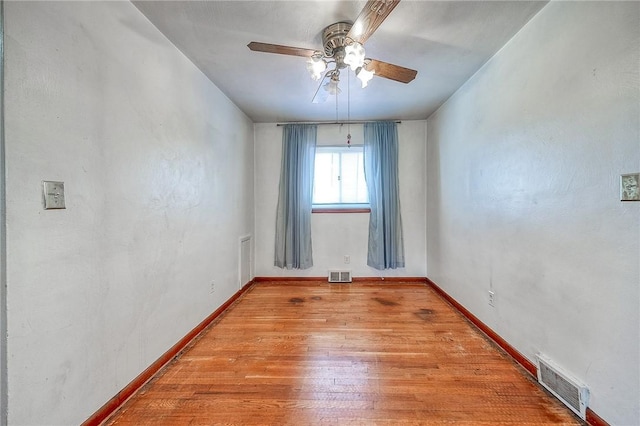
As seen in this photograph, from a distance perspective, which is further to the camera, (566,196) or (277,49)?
(277,49)

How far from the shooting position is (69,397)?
1.15 meters

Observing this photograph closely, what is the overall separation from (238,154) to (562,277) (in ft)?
10.4

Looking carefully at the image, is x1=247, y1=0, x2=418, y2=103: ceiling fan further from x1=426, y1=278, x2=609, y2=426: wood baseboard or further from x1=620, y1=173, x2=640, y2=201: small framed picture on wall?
x1=426, y1=278, x2=609, y2=426: wood baseboard

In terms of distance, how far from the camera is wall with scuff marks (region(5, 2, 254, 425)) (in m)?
0.99

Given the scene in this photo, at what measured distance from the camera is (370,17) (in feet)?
4.13

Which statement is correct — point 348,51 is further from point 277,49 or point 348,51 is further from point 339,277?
point 339,277

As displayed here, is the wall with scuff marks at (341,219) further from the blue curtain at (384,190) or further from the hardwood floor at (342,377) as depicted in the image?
the hardwood floor at (342,377)

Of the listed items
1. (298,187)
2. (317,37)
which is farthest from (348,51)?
(298,187)

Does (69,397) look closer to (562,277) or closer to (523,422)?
(523,422)

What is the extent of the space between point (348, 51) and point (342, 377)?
79.5 inches

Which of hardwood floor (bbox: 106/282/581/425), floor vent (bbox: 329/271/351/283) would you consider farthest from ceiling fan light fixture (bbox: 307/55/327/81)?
floor vent (bbox: 329/271/351/283)

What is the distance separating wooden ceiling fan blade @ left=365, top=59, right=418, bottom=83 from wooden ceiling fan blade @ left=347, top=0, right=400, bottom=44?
A: 0.20m

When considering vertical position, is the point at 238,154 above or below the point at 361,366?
above

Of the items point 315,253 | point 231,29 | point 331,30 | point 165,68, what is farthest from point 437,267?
point 165,68
